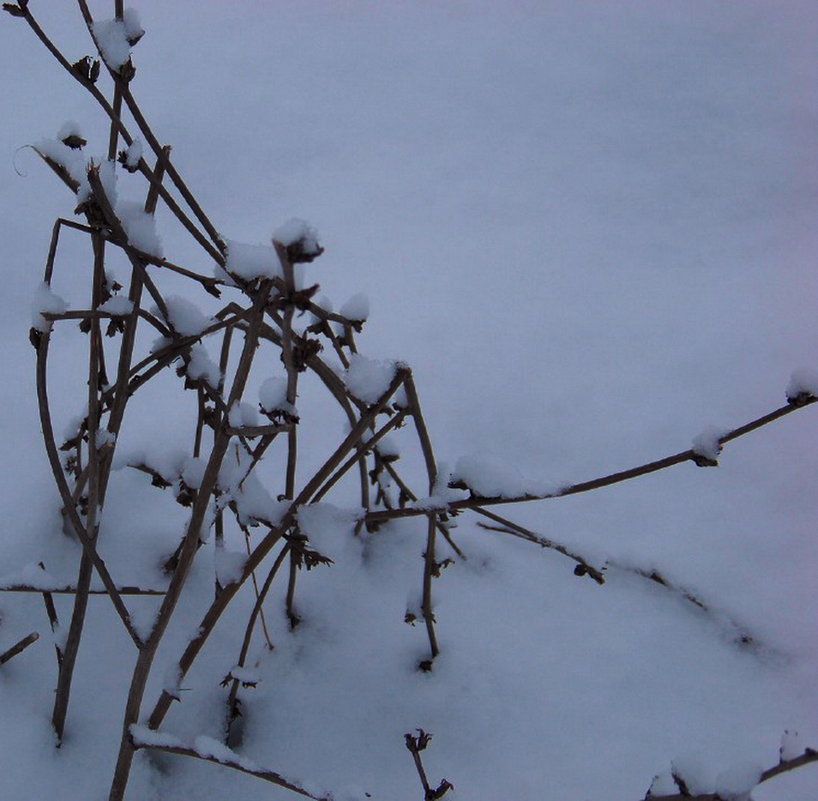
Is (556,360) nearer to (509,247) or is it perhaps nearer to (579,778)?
(509,247)

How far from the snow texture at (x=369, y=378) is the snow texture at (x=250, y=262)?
151mm

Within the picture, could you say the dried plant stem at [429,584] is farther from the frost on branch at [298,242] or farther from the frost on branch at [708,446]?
the frost on branch at [298,242]

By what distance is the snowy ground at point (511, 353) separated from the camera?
978 millimetres

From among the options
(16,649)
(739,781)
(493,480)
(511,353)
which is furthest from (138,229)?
(511,353)

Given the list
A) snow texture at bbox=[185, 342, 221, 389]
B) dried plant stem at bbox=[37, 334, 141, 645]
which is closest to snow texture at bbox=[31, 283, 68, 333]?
dried plant stem at bbox=[37, 334, 141, 645]

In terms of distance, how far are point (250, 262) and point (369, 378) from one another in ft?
0.53

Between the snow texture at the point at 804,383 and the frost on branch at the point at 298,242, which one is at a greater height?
the snow texture at the point at 804,383

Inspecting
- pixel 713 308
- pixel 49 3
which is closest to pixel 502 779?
pixel 713 308

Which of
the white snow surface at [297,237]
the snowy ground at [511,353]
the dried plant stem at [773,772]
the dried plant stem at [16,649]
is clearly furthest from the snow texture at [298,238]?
the dried plant stem at [16,649]

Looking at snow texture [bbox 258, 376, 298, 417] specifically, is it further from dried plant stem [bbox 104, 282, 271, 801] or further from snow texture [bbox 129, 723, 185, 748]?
snow texture [bbox 129, 723, 185, 748]

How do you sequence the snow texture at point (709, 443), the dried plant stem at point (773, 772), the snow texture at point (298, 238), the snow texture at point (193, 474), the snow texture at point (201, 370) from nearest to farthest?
the snow texture at point (298, 238), the dried plant stem at point (773, 772), the snow texture at point (709, 443), the snow texture at point (201, 370), the snow texture at point (193, 474)

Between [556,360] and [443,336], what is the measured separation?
214mm

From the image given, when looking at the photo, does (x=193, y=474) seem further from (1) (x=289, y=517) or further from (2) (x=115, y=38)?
(2) (x=115, y=38)

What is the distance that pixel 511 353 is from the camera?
60.6 inches
